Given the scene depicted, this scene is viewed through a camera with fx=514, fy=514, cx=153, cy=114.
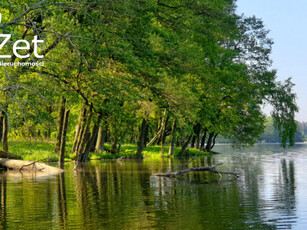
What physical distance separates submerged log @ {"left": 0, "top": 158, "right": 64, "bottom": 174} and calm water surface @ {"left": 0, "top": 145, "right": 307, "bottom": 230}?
16.0 ft

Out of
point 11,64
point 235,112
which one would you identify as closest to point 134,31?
point 11,64

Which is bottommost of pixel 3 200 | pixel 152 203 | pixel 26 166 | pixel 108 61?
pixel 152 203

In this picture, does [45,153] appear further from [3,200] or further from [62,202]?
[62,202]

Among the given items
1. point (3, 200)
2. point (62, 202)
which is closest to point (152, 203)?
point (62, 202)

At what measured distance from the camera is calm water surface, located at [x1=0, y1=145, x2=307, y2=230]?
13.4 metres

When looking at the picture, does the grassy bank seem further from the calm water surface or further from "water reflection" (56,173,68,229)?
the calm water surface

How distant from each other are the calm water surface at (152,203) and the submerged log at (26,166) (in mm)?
4890

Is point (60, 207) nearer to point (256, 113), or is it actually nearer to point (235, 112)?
point (235, 112)

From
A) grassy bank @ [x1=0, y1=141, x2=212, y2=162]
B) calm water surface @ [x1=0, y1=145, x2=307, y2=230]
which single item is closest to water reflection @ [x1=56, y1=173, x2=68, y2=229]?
calm water surface @ [x1=0, y1=145, x2=307, y2=230]

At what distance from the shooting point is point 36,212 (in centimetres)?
1565

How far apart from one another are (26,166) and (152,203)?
56.5 feet

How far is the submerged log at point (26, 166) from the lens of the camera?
31.5 meters

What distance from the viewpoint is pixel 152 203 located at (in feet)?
56.5

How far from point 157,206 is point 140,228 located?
3857 mm
